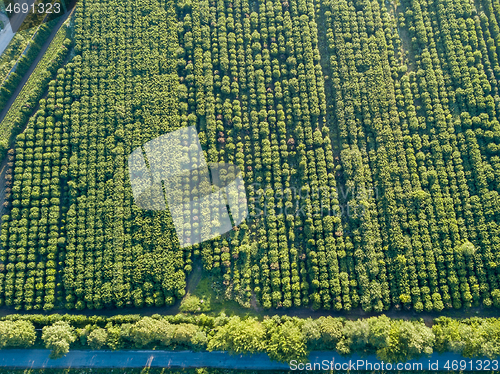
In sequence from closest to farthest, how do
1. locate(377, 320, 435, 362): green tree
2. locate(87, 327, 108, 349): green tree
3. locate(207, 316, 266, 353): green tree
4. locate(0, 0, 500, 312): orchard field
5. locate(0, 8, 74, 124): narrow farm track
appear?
locate(377, 320, 435, 362): green tree
locate(207, 316, 266, 353): green tree
locate(87, 327, 108, 349): green tree
locate(0, 0, 500, 312): orchard field
locate(0, 8, 74, 124): narrow farm track

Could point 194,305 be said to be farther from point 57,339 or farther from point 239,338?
point 57,339

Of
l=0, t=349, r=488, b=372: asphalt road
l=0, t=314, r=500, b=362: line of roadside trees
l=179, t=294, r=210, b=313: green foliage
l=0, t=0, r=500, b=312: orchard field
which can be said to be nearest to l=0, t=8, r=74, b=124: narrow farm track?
l=0, t=0, r=500, b=312: orchard field

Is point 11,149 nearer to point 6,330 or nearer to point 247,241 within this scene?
point 6,330

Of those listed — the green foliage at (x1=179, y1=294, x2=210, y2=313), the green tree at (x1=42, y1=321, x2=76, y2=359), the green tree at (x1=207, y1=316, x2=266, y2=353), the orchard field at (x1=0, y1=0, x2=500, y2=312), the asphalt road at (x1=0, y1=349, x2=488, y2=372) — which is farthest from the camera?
the green foliage at (x1=179, y1=294, x2=210, y2=313)

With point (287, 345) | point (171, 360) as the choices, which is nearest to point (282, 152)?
point (287, 345)

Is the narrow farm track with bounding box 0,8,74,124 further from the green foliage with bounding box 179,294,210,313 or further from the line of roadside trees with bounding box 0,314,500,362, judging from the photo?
the green foliage with bounding box 179,294,210,313

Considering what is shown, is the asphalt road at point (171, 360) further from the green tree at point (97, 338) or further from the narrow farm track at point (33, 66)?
the narrow farm track at point (33, 66)

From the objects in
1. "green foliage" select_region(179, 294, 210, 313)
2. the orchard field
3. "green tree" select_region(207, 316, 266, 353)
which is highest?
the orchard field

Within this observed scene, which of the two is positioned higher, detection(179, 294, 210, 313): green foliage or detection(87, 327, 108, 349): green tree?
detection(179, 294, 210, 313): green foliage
